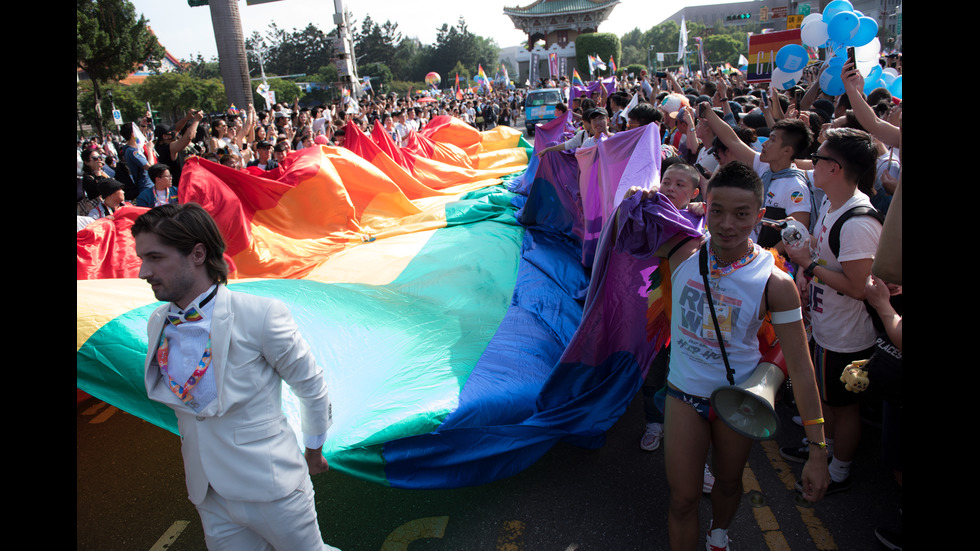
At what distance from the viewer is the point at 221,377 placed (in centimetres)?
179

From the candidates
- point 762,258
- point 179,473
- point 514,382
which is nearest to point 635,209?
point 762,258

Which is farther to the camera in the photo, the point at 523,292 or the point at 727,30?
the point at 727,30

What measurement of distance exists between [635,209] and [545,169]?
404cm

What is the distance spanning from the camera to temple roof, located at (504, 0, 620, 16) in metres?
65.1

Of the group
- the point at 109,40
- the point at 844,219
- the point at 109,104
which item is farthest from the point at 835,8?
the point at 109,104


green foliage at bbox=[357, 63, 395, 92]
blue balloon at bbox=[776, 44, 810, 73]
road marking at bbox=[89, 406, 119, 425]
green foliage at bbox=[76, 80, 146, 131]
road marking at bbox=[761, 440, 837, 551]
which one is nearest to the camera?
road marking at bbox=[761, 440, 837, 551]

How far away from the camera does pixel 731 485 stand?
2309 millimetres

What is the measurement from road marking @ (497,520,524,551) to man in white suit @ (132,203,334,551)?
3.66 ft

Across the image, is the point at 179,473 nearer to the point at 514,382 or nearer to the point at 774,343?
the point at 514,382

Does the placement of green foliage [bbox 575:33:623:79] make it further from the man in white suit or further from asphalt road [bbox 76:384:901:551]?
the man in white suit

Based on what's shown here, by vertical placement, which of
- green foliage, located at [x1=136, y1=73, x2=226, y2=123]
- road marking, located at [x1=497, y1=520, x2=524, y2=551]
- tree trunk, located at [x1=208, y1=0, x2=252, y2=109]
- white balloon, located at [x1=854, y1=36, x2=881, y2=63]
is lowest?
road marking, located at [x1=497, y1=520, x2=524, y2=551]

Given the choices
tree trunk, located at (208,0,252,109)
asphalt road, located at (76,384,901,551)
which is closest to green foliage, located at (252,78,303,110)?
tree trunk, located at (208,0,252,109)

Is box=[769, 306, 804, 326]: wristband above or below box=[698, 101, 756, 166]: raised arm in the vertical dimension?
below

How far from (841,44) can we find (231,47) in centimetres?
1838
